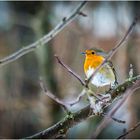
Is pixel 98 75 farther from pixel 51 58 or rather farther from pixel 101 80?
pixel 51 58

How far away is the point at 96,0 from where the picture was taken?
5828 mm

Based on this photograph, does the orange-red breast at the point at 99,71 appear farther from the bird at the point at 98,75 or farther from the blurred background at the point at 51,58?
the blurred background at the point at 51,58

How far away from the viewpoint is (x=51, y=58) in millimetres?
5312

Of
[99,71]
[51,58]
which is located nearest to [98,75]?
[99,71]

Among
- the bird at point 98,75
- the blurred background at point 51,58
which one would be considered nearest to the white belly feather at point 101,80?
the bird at point 98,75

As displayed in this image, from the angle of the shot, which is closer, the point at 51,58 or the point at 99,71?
the point at 99,71

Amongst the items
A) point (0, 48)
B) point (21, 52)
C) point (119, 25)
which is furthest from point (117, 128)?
point (21, 52)

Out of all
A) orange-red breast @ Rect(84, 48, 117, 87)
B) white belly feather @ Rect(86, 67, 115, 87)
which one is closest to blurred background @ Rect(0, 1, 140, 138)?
orange-red breast @ Rect(84, 48, 117, 87)

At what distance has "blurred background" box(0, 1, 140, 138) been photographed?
5184 mm

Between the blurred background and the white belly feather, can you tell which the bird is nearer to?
the white belly feather

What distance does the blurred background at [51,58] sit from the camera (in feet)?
17.0

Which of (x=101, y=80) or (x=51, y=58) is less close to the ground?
(x=51, y=58)

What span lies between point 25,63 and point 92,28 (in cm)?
106

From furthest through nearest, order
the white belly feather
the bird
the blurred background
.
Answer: the blurred background, the white belly feather, the bird
